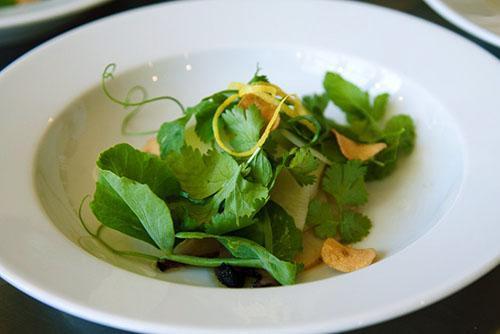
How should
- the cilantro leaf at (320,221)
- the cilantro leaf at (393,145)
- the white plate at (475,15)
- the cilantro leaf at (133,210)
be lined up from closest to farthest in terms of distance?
the cilantro leaf at (133,210)
the cilantro leaf at (320,221)
the cilantro leaf at (393,145)
the white plate at (475,15)

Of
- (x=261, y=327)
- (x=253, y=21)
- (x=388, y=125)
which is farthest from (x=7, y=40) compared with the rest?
(x=261, y=327)

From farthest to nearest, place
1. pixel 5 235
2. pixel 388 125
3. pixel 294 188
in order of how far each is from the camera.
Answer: pixel 388 125 < pixel 294 188 < pixel 5 235

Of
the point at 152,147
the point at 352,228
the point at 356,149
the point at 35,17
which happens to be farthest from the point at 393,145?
the point at 35,17

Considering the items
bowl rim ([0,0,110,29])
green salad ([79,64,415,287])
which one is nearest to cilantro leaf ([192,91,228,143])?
green salad ([79,64,415,287])

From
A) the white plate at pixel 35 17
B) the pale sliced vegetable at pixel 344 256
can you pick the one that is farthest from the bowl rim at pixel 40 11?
the pale sliced vegetable at pixel 344 256

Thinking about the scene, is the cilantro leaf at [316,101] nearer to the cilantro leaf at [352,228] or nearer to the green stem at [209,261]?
the cilantro leaf at [352,228]

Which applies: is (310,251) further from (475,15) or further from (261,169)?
(475,15)

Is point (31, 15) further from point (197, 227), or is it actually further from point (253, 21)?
point (197, 227)
